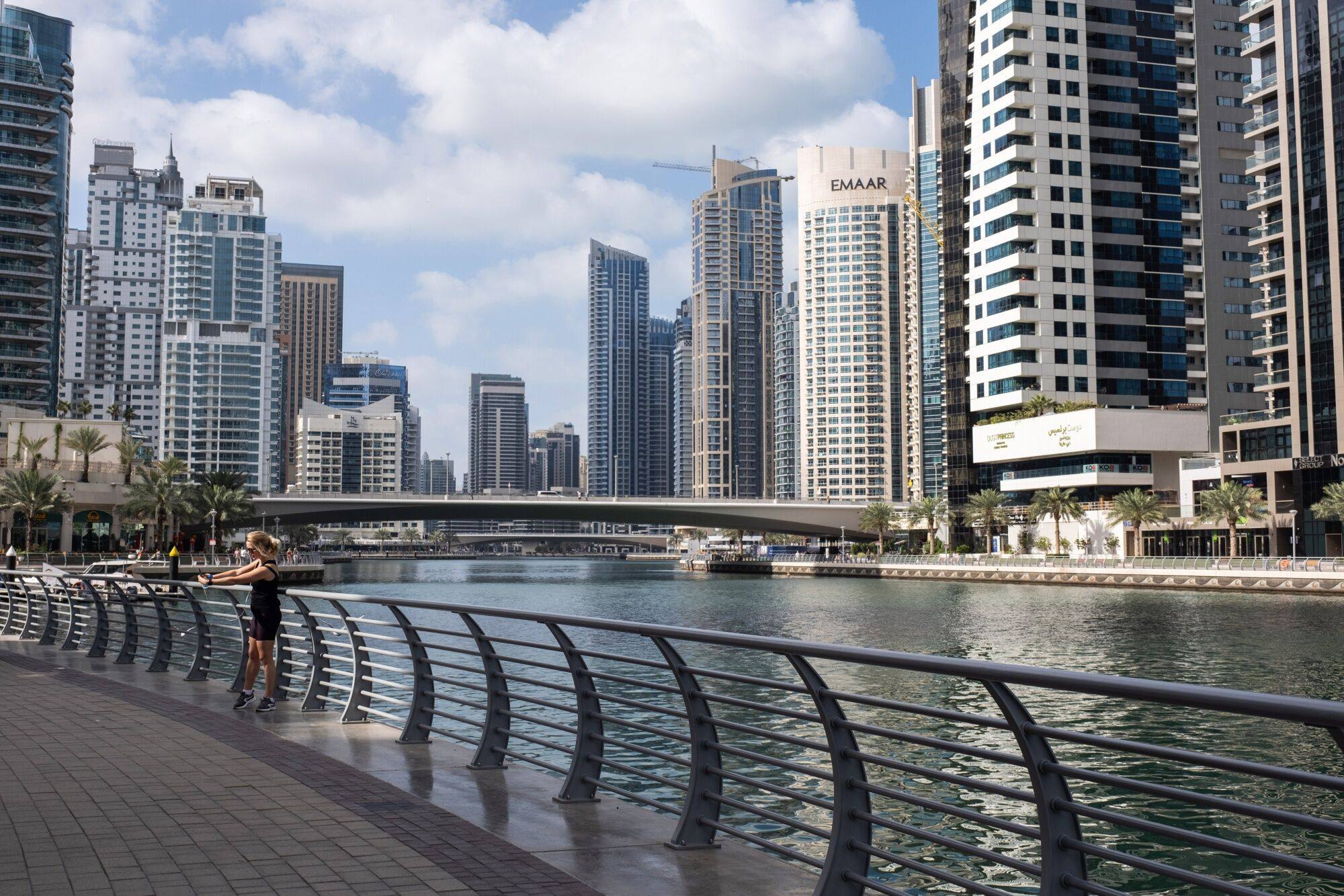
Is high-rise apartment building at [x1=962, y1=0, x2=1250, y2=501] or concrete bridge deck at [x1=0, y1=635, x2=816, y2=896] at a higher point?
high-rise apartment building at [x1=962, y1=0, x2=1250, y2=501]

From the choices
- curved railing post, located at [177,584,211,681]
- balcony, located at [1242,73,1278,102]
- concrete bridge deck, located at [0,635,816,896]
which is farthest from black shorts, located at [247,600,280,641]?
balcony, located at [1242,73,1278,102]

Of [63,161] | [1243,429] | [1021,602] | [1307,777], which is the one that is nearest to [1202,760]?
Result: [1307,777]

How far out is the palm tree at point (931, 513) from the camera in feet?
427

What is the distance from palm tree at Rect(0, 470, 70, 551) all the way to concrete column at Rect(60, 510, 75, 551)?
927 cm

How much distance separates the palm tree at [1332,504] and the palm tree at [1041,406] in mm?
33436

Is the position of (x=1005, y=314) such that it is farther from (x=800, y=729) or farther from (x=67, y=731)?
(x=67, y=731)

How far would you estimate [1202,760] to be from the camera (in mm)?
4551

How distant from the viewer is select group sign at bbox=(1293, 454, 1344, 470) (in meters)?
84.4

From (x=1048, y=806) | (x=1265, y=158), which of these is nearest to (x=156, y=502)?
(x=1265, y=158)

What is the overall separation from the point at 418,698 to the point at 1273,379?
94.6m

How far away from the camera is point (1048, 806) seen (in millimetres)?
5191

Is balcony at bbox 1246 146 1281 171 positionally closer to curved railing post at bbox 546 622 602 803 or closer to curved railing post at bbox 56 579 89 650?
curved railing post at bbox 56 579 89 650

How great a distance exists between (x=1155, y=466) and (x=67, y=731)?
112794mm

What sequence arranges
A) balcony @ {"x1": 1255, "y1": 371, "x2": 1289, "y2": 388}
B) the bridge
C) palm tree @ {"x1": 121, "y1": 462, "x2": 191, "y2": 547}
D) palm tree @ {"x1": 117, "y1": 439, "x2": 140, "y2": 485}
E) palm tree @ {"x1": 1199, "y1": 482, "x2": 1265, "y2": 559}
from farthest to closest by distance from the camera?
1. the bridge
2. palm tree @ {"x1": 117, "y1": 439, "x2": 140, "y2": 485}
3. palm tree @ {"x1": 121, "y1": 462, "x2": 191, "y2": 547}
4. balcony @ {"x1": 1255, "y1": 371, "x2": 1289, "y2": 388}
5. palm tree @ {"x1": 1199, "y1": 482, "x2": 1265, "y2": 559}
